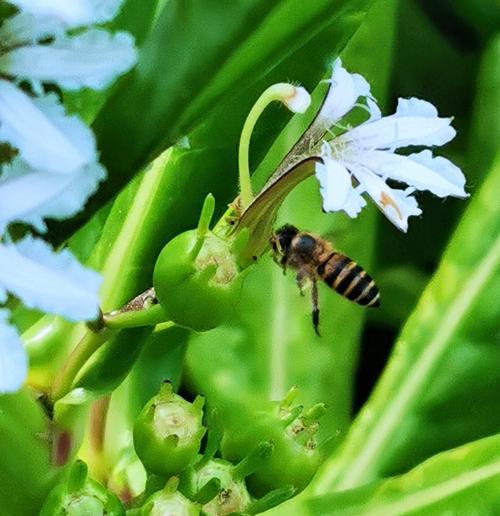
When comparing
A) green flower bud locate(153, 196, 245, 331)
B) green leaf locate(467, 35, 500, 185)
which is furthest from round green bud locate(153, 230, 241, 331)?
green leaf locate(467, 35, 500, 185)

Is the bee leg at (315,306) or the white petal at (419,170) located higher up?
the white petal at (419,170)

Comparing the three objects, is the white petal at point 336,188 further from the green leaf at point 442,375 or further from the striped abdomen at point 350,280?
the green leaf at point 442,375

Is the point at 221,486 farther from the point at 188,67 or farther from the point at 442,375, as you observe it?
the point at 442,375

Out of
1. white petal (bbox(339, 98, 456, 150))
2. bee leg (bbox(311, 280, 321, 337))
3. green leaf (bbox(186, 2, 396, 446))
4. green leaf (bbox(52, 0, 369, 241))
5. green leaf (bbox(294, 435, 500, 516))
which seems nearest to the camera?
green leaf (bbox(52, 0, 369, 241))

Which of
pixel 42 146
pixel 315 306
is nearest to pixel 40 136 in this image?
pixel 42 146

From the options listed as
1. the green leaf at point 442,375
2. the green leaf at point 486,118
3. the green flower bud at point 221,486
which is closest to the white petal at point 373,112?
the green flower bud at point 221,486

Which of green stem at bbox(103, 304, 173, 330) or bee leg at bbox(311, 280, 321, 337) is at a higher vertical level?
green stem at bbox(103, 304, 173, 330)

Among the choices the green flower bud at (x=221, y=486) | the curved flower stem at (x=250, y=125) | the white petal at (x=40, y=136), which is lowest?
the green flower bud at (x=221, y=486)

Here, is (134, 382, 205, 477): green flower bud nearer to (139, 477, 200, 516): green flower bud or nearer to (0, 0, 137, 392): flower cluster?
(139, 477, 200, 516): green flower bud
